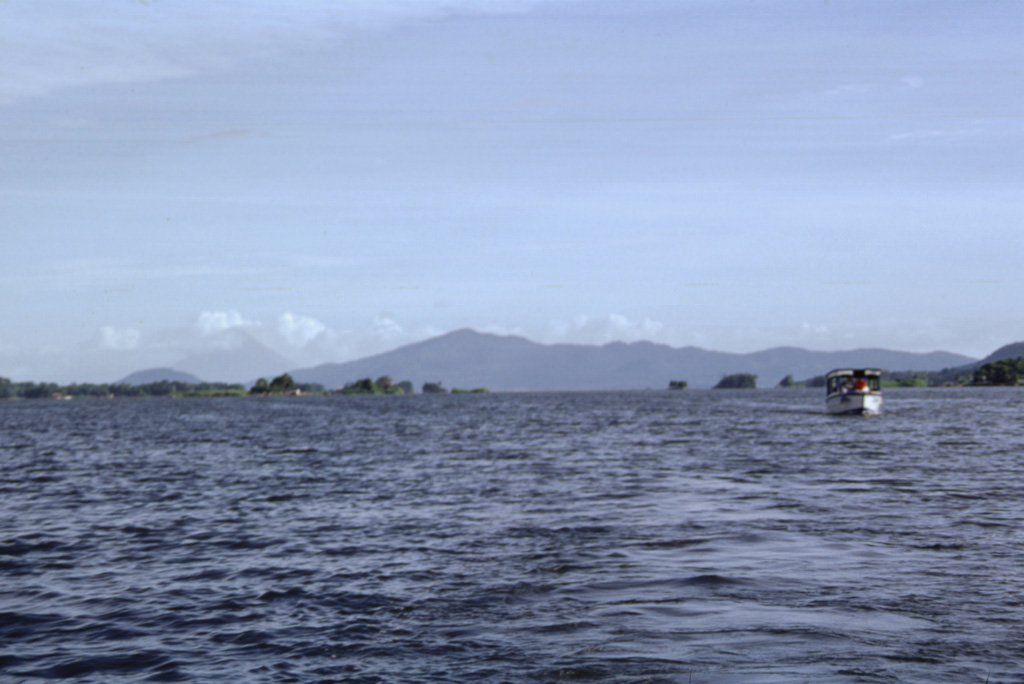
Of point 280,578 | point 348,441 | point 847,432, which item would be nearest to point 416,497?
point 280,578

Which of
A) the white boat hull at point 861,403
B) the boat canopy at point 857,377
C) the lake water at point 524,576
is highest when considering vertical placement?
the boat canopy at point 857,377

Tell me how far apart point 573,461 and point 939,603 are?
3177cm

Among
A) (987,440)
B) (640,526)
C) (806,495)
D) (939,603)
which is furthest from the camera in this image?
(987,440)

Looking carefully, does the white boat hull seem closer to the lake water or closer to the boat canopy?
the boat canopy

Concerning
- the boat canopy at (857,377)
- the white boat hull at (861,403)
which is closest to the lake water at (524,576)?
the white boat hull at (861,403)

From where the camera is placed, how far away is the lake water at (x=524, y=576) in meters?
12.2

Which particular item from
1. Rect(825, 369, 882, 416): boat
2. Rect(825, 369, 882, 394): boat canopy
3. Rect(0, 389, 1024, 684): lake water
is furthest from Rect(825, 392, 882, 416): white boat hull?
Rect(0, 389, 1024, 684): lake water

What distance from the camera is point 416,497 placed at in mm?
31766

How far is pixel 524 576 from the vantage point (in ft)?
58.9

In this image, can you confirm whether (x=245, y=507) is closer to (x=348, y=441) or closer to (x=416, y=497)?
(x=416, y=497)

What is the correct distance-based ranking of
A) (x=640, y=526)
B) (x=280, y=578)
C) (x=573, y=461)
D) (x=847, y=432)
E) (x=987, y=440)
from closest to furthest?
(x=280, y=578), (x=640, y=526), (x=573, y=461), (x=987, y=440), (x=847, y=432)

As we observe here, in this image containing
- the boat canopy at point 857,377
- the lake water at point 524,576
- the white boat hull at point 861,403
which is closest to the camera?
the lake water at point 524,576

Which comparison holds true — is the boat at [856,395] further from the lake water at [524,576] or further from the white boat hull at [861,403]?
the lake water at [524,576]

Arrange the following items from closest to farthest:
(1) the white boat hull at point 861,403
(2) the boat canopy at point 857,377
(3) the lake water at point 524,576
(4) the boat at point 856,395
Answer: (3) the lake water at point 524,576 < (1) the white boat hull at point 861,403 < (4) the boat at point 856,395 < (2) the boat canopy at point 857,377
